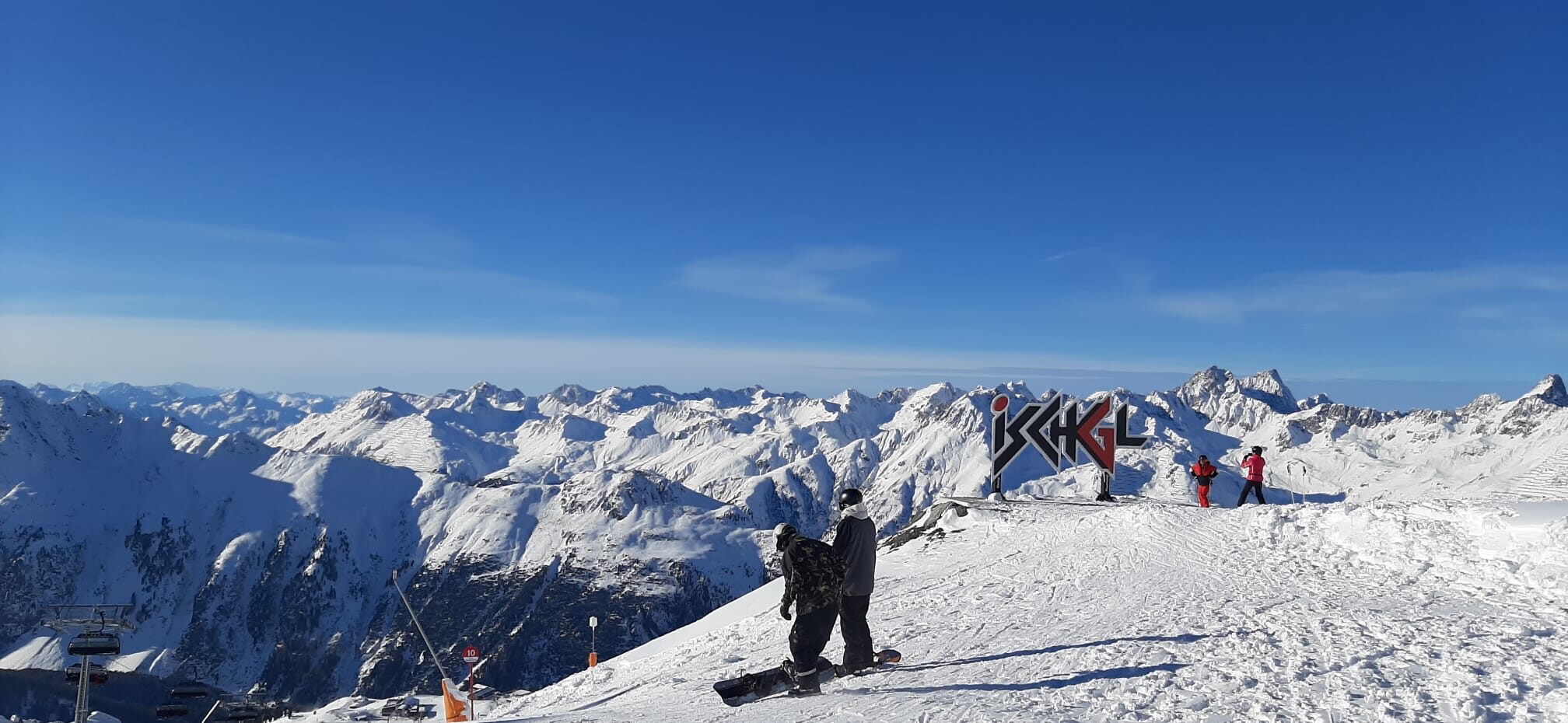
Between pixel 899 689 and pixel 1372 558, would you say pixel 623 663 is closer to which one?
pixel 899 689

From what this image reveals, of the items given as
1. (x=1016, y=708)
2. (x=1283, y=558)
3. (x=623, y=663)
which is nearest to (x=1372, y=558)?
(x=1283, y=558)

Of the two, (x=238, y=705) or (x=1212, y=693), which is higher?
(x=1212, y=693)

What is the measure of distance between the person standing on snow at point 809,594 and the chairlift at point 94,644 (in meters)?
28.9

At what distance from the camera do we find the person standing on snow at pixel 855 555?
11.7m

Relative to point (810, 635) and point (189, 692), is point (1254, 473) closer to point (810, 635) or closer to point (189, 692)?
point (810, 635)

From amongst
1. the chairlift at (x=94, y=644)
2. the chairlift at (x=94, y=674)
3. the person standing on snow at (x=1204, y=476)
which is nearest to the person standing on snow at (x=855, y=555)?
the person standing on snow at (x=1204, y=476)

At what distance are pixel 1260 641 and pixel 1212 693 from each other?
2625 mm

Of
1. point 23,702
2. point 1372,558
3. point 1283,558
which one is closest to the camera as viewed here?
point 1372,558

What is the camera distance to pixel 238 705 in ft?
169

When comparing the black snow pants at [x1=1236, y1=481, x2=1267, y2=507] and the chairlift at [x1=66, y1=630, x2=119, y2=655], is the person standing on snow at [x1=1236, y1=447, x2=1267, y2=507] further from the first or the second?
the chairlift at [x1=66, y1=630, x2=119, y2=655]

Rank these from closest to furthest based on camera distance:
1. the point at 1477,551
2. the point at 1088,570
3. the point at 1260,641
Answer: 1. the point at 1260,641
2. the point at 1477,551
3. the point at 1088,570

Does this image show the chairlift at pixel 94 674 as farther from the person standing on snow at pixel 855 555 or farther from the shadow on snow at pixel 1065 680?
the shadow on snow at pixel 1065 680

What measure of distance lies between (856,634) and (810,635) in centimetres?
99

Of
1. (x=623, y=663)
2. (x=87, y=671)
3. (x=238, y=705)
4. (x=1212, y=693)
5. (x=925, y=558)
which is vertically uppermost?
(x=1212, y=693)
